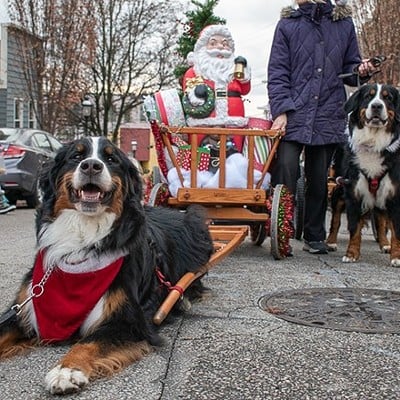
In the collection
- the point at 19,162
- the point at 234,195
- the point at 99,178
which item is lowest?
the point at 19,162

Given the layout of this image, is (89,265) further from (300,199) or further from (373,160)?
(300,199)

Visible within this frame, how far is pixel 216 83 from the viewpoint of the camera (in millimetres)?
7344

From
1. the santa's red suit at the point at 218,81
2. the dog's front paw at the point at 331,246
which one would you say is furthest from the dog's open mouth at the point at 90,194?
the dog's front paw at the point at 331,246

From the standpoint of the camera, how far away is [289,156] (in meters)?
6.36

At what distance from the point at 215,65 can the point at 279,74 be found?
1330 mm

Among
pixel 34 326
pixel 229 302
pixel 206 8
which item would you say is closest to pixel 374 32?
pixel 206 8

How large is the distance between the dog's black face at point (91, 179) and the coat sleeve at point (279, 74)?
3.24 meters

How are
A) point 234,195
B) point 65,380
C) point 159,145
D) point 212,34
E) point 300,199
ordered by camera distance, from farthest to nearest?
point 212,34 → point 300,199 → point 159,145 → point 234,195 → point 65,380

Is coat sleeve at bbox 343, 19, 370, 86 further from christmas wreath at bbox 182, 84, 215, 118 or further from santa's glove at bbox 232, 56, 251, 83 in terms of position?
christmas wreath at bbox 182, 84, 215, 118

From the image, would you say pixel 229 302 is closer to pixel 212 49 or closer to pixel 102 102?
pixel 212 49

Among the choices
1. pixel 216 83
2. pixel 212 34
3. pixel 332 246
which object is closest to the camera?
pixel 332 246

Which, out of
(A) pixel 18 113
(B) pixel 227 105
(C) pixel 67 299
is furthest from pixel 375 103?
(A) pixel 18 113

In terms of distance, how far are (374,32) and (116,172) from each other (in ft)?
61.1

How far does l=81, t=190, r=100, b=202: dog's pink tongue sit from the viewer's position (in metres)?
3.23
